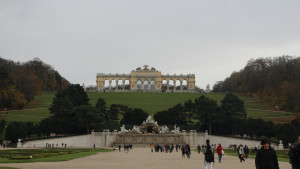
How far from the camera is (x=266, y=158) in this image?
905 cm

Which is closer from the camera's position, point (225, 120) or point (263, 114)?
point (225, 120)

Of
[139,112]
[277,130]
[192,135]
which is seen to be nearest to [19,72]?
[139,112]

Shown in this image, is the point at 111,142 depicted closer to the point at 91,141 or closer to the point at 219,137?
the point at 91,141

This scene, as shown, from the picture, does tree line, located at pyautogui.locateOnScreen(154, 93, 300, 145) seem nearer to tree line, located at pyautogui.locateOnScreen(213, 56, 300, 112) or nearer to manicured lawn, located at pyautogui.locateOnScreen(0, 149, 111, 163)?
tree line, located at pyautogui.locateOnScreen(213, 56, 300, 112)

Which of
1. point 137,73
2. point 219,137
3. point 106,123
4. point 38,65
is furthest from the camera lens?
point 137,73

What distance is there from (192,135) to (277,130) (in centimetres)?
1208

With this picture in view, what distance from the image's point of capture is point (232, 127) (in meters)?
57.8

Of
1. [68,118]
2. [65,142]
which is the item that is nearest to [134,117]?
[68,118]

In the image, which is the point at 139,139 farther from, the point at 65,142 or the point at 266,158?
the point at 266,158

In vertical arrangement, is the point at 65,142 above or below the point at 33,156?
below

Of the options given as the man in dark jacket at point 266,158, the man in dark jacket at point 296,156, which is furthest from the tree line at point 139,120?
A: the man in dark jacket at point 266,158

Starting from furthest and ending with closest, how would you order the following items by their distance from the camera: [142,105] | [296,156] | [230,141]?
[142,105], [230,141], [296,156]

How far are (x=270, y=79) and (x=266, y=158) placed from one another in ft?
256

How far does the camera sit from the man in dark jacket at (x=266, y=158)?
9.00m
